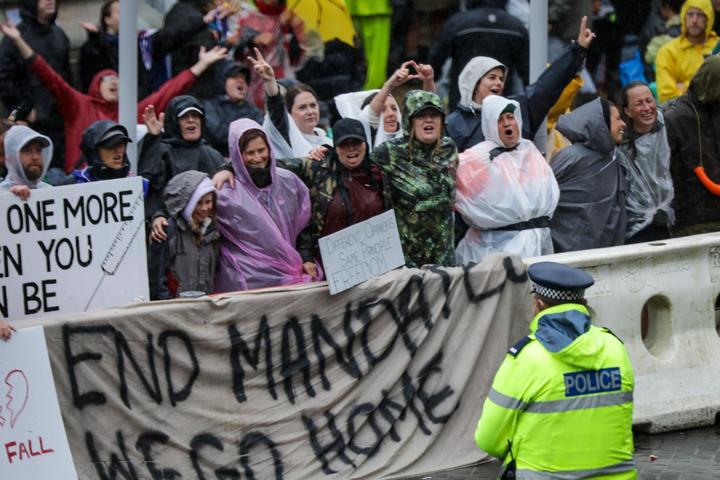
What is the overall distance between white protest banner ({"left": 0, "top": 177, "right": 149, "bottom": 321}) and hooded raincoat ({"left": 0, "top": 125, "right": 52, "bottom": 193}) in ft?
1.84

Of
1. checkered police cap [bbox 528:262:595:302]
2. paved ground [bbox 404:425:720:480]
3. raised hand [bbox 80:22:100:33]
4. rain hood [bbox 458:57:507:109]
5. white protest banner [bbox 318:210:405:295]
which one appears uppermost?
raised hand [bbox 80:22:100:33]

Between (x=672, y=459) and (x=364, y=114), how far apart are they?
11.2 feet

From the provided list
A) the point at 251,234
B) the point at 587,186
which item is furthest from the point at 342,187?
the point at 587,186

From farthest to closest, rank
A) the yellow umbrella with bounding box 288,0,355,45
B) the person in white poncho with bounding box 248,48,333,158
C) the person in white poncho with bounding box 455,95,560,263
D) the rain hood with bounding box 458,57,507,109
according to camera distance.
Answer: the yellow umbrella with bounding box 288,0,355,45 → the rain hood with bounding box 458,57,507,109 → the person in white poncho with bounding box 248,48,333,158 → the person in white poncho with bounding box 455,95,560,263

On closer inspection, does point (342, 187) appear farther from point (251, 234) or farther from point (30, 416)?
point (30, 416)

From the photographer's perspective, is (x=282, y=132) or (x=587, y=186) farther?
(x=587, y=186)

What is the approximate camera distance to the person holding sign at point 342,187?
9.52 m

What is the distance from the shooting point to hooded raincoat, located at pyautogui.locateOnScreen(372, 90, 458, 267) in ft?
31.9

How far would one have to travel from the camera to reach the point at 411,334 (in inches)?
361

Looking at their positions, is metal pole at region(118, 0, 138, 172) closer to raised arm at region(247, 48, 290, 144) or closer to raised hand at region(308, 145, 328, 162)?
raised arm at region(247, 48, 290, 144)

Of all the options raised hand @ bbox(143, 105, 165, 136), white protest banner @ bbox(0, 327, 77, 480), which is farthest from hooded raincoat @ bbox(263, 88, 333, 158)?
white protest banner @ bbox(0, 327, 77, 480)

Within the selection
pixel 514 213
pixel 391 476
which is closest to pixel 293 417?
pixel 391 476

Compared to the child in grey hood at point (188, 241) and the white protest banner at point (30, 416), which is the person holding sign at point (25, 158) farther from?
the white protest banner at point (30, 416)

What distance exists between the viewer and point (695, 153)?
1167 cm
